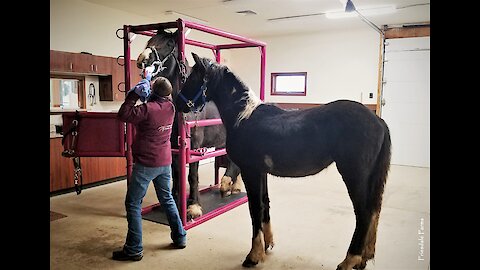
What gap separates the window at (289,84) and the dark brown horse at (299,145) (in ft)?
17.4

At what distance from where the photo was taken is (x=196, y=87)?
9.23ft

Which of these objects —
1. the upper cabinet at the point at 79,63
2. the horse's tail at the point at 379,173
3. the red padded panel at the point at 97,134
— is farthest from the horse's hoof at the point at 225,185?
the upper cabinet at the point at 79,63

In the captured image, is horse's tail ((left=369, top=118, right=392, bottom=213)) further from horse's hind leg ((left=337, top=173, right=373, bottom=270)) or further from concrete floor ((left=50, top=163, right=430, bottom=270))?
concrete floor ((left=50, top=163, right=430, bottom=270))

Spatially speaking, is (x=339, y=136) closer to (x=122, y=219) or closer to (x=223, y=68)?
(x=223, y=68)

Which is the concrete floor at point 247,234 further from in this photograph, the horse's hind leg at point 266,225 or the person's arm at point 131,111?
the person's arm at point 131,111

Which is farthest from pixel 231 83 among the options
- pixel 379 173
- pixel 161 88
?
pixel 379 173

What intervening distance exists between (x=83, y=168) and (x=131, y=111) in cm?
263

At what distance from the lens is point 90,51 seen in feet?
17.1

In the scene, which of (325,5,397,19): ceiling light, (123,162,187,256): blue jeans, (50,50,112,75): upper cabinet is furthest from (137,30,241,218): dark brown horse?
(325,5,397,19): ceiling light

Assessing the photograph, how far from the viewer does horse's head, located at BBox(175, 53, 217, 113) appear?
274cm

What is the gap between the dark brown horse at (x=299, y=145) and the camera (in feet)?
7.52

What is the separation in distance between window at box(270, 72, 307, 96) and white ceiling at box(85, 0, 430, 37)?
1.13 metres
